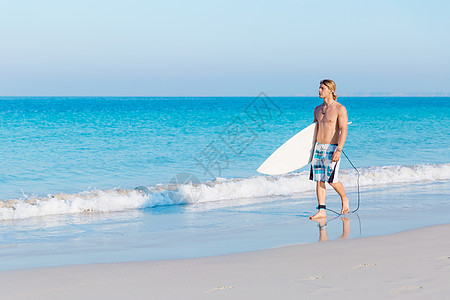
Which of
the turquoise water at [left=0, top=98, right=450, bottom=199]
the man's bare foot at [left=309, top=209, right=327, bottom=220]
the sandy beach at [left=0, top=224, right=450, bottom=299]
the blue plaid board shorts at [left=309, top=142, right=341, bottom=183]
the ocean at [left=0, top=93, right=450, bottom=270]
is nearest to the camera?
the sandy beach at [left=0, top=224, right=450, bottom=299]

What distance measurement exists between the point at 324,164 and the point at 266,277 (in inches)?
112

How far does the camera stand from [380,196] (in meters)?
8.92

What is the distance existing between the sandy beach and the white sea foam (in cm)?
369

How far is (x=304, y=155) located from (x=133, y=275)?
3763 millimetres

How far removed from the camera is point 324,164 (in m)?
6.67

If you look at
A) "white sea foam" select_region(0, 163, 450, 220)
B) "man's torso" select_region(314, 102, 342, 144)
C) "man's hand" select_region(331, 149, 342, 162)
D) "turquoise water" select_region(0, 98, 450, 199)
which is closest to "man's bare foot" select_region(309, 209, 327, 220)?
"man's hand" select_region(331, 149, 342, 162)

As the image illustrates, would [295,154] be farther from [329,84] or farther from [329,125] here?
[329,84]

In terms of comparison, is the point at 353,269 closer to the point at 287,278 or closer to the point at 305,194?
the point at 287,278

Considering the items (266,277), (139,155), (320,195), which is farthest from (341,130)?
(139,155)

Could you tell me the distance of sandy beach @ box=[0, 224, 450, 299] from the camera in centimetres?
375

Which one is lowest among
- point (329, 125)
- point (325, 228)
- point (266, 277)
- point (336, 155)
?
point (325, 228)

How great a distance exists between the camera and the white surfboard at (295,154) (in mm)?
7242

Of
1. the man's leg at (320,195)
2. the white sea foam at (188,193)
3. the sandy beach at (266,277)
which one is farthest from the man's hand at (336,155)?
the white sea foam at (188,193)

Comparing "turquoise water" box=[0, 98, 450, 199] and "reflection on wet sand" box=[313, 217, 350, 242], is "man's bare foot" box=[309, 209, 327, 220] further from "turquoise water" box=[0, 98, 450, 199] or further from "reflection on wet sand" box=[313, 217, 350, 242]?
"turquoise water" box=[0, 98, 450, 199]
